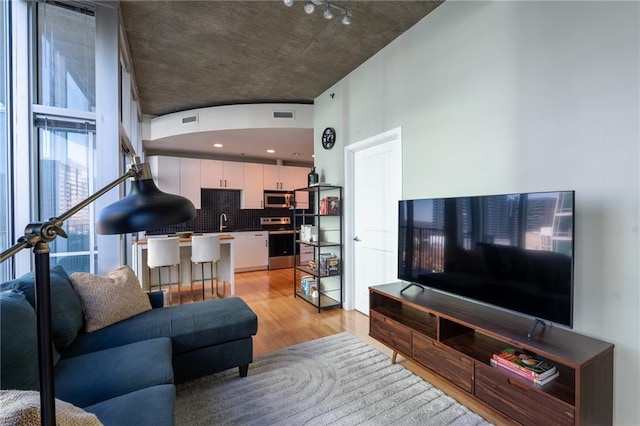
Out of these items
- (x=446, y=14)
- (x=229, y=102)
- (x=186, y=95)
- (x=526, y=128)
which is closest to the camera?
(x=526, y=128)

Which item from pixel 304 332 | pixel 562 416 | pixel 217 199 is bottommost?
pixel 304 332

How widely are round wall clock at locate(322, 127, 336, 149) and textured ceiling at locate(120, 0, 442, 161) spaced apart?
1.94 ft

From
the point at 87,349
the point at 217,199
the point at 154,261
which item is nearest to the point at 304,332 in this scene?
the point at 87,349

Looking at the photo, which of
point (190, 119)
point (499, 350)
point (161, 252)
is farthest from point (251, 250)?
point (499, 350)

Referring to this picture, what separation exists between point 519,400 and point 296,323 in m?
2.16

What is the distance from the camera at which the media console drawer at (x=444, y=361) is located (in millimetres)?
1757

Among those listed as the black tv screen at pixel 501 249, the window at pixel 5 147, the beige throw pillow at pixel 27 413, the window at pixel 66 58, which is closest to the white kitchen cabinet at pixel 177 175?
the window at pixel 66 58

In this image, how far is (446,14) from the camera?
241cm

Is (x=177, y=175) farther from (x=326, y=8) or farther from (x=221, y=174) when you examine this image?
(x=326, y=8)

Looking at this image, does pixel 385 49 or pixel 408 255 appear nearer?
pixel 408 255

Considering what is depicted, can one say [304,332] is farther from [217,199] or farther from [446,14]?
[217,199]

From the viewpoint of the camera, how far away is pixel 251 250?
5.98m

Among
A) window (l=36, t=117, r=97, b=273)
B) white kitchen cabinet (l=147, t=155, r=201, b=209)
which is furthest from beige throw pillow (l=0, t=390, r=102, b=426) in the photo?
white kitchen cabinet (l=147, t=155, r=201, b=209)

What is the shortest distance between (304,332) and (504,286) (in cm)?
194
